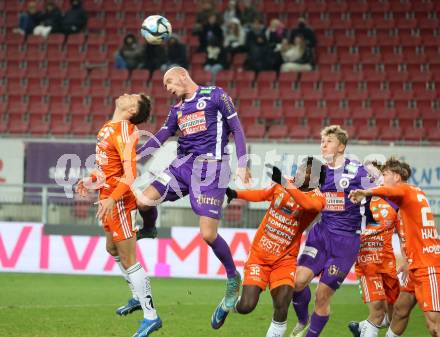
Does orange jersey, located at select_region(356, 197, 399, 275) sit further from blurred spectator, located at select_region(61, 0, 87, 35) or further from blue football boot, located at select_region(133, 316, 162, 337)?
blurred spectator, located at select_region(61, 0, 87, 35)

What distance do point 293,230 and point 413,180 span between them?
671cm

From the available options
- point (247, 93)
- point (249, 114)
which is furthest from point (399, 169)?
point (247, 93)

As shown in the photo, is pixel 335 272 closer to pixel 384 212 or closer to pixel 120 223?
pixel 384 212

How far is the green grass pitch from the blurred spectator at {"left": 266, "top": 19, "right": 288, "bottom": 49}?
665 centimetres

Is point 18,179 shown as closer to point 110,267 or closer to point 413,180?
point 110,267

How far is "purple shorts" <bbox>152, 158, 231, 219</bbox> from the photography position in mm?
8469

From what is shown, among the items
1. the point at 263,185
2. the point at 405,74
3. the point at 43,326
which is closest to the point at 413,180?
the point at 263,185

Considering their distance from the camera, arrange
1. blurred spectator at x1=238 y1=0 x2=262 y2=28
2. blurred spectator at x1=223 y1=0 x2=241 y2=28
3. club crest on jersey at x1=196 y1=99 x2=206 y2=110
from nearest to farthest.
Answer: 1. club crest on jersey at x1=196 y1=99 x2=206 y2=110
2. blurred spectator at x1=238 y1=0 x2=262 y2=28
3. blurred spectator at x1=223 y1=0 x2=241 y2=28

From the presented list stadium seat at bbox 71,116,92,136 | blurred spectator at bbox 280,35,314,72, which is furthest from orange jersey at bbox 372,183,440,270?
blurred spectator at bbox 280,35,314,72

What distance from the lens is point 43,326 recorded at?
9945 millimetres

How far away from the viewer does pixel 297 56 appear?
19125 mm

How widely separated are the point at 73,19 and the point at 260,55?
4.69 meters

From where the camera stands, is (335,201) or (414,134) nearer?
(335,201)

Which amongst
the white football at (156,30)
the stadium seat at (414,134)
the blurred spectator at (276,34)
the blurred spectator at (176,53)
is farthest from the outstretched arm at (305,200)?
the blurred spectator at (276,34)
